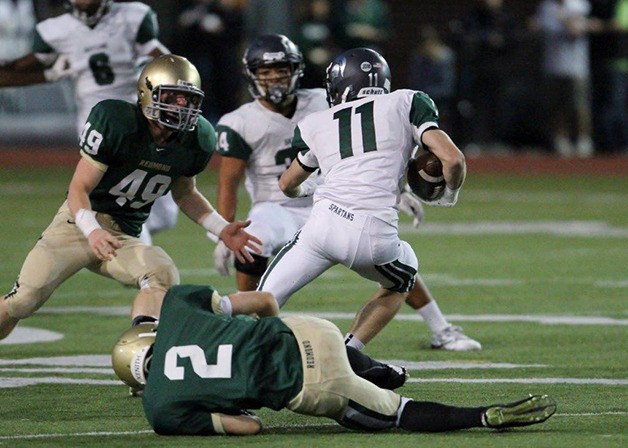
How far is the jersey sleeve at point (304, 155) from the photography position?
673 centimetres

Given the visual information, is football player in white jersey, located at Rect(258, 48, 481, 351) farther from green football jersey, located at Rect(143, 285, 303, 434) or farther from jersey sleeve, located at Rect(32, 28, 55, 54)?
jersey sleeve, located at Rect(32, 28, 55, 54)

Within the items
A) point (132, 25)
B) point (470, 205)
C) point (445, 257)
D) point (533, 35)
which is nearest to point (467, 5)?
point (533, 35)

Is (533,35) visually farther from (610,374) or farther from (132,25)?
(610,374)

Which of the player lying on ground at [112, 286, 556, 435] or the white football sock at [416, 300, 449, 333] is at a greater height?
the player lying on ground at [112, 286, 556, 435]

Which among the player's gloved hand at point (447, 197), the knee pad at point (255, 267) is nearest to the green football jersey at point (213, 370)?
the player's gloved hand at point (447, 197)

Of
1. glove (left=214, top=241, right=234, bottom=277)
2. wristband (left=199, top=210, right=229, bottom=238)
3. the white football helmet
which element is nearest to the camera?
wristband (left=199, top=210, right=229, bottom=238)

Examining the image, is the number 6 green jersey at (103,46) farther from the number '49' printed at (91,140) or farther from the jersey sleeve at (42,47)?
the number '49' printed at (91,140)

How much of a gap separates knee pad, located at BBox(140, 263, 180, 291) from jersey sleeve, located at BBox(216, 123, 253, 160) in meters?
1.53

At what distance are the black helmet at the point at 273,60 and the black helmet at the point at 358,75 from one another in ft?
3.95

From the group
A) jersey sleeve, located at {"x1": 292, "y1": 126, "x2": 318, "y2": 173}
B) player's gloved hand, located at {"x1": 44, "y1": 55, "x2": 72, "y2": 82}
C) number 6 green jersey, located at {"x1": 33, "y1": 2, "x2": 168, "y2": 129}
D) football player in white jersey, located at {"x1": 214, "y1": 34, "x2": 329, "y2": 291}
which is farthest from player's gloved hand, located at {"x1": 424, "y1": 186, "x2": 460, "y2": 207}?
player's gloved hand, located at {"x1": 44, "y1": 55, "x2": 72, "y2": 82}

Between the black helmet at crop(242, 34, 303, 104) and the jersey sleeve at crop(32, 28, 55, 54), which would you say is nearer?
the black helmet at crop(242, 34, 303, 104)

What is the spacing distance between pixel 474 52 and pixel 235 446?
46.2 feet

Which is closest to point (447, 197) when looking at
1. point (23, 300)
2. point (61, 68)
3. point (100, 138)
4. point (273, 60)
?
point (100, 138)

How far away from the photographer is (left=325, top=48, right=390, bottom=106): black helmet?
22.3ft
